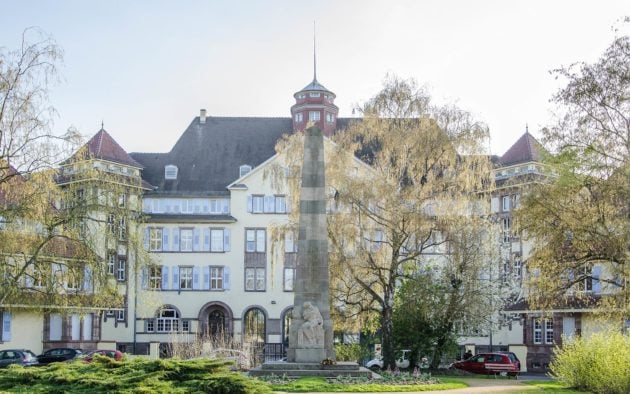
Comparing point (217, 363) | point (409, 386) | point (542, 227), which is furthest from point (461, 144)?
point (217, 363)

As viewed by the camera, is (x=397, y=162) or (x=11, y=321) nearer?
(x=397, y=162)

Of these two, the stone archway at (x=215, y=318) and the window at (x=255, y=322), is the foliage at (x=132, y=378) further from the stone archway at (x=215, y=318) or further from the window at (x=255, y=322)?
the window at (x=255, y=322)

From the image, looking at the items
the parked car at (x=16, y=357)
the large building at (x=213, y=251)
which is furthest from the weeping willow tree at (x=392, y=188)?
the large building at (x=213, y=251)

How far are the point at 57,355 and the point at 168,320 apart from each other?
21.0 meters

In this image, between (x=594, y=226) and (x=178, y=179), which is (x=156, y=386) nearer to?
(x=594, y=226)

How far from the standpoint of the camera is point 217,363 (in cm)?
2022

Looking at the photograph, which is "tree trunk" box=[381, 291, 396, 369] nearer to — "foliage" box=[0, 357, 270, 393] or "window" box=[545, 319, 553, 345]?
"foliage" box=[0, 357, 270, 393]

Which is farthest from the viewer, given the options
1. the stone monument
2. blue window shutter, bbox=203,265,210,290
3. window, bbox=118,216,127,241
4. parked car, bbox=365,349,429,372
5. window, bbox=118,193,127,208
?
blue window shutter, bbox=203,265,210,290

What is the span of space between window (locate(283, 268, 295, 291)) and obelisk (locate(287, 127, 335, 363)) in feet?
125

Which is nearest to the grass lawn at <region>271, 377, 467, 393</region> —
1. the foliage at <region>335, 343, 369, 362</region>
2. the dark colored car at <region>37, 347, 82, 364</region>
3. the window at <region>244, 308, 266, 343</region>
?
the foliage at <region>335, 343, 369, 362</region>

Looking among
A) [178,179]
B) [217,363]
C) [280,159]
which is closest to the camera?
[217,363]

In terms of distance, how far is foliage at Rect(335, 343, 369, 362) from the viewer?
4688 cm

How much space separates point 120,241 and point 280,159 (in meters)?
35.6

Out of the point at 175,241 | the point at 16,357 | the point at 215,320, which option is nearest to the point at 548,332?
the point at 215,320
